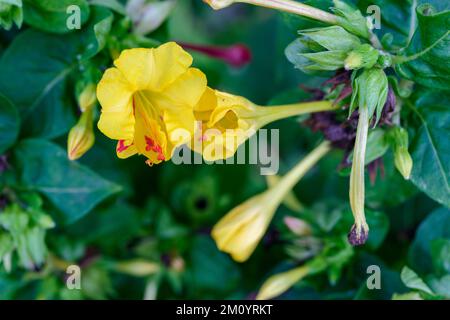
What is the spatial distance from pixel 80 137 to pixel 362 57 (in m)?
0.66

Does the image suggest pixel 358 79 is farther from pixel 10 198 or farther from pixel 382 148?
pixel 10 198

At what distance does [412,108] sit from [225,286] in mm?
811

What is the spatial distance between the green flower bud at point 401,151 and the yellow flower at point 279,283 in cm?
42

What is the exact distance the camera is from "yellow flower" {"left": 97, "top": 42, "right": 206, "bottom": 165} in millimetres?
1360

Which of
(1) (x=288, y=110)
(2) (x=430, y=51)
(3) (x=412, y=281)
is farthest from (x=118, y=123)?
(3) (x=412, y=281)

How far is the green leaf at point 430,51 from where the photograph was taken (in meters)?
1.38

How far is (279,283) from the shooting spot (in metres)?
1.77

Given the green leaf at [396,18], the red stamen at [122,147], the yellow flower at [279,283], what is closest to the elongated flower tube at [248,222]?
the yellow flower at [279,283]

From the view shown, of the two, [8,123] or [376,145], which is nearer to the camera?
[376,145]

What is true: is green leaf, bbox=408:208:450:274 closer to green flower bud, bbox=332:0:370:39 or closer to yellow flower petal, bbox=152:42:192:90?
green flower bud, bbox=332:0:370:39

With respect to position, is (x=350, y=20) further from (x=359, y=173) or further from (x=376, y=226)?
(x=376, y=226)

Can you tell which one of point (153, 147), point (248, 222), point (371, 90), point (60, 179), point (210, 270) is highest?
point (371, 90)

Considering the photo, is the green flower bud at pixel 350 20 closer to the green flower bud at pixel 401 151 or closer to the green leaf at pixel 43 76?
the green flower bud at pixel 401 151
